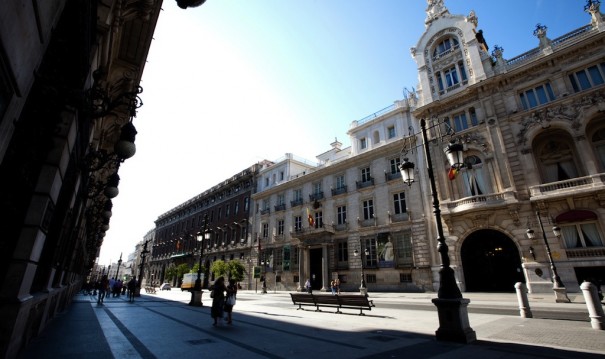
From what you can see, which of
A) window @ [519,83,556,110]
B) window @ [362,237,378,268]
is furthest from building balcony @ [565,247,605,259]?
window @ [362,237,378,268]

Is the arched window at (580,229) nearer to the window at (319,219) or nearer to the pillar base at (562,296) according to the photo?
the pillar base at (562,296)

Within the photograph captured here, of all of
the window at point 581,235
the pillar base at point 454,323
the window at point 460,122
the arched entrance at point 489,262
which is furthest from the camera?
the window at point 460,122

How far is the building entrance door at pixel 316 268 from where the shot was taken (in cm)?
3247

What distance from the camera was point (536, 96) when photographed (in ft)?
71.9

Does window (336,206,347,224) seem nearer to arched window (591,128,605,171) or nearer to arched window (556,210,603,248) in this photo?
arched window (556,210,603,248)

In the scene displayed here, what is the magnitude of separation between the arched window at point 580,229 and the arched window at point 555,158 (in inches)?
138

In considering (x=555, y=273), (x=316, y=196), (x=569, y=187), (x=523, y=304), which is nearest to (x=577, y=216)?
(x=569, y=187)

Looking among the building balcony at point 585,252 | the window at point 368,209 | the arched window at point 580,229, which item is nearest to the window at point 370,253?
the window at point 368,209

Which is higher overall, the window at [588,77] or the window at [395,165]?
the window at [588,77]

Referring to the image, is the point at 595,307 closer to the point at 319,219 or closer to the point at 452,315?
the point at 452,315

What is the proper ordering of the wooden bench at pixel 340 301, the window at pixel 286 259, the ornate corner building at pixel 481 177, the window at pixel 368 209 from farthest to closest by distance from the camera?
1. the window at pixel 286 259
2. the window at pixel 368 209
3. the ornate corner building at pixel 481 177
4. the wooden bench at pixel 340 301

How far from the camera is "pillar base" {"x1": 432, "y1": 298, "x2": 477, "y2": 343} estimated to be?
661 centimetres

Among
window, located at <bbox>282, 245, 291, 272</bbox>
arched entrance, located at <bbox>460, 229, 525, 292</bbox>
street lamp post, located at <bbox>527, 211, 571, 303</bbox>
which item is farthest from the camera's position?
window, located at <bbox>282, 245, 291, 272</bbox>

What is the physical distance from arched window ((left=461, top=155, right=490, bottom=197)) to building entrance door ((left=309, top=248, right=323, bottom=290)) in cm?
1677
